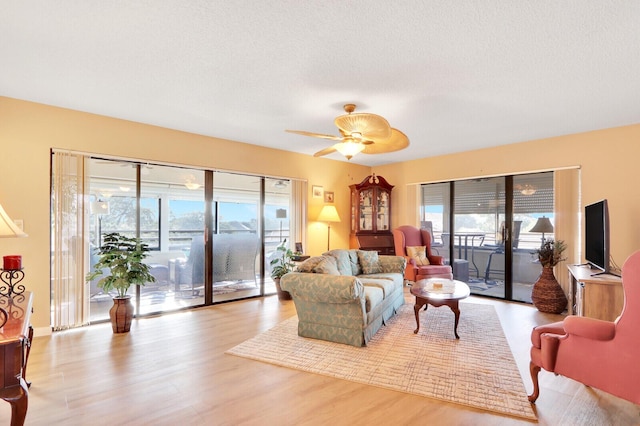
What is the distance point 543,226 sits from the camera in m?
4.75

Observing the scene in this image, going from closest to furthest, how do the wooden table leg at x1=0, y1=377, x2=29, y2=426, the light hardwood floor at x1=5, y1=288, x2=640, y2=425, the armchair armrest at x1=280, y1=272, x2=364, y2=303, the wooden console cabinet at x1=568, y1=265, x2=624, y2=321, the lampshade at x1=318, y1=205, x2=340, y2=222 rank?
the wooden table leg at x1=0, y1=377, x2=29, y2=426
the light hardwood floor at x1=5, y1=288, x2=640, y2=425
the wooden console cabinet at x1=568, y1=265, x2=624, y2=321
the armchair armrest at x1=280, y1=272, x2=364, y2=303
the lampshade at x1=318, y1=205, x2=340, y2=222

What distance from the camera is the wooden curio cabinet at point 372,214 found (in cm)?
628

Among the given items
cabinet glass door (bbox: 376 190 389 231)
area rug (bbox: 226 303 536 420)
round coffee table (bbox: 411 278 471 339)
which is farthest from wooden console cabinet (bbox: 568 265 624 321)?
cabinet glass door (bbox: 376 190 389 231)

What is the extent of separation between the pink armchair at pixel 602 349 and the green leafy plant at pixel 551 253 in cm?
267

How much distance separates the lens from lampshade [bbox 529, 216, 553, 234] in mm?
4695

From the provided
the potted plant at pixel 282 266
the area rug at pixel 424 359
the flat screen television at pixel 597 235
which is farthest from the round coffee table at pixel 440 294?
the potted plant at pixel 282 266

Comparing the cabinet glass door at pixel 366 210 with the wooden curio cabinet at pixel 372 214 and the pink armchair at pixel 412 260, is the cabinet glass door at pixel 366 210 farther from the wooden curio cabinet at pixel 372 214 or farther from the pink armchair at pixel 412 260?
the pink armchair at pixel 412 260

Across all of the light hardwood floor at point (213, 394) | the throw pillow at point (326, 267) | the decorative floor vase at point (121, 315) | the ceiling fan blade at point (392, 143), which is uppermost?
the ceiling fan blade at point (392, 143)

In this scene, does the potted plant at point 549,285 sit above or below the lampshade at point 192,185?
below

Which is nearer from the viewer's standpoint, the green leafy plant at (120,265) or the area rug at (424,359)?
the area rug at (424,359)

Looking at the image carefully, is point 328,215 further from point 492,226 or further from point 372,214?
point 492,226

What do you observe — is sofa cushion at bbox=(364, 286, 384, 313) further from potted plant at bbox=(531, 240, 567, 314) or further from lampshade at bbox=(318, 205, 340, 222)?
potted plant at bbox=(531, 240, 567, 314)

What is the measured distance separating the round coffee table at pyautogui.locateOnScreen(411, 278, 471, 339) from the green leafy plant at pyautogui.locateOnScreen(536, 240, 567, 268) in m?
1.58

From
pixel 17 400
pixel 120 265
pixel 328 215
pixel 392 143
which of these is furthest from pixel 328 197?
pixel 17 400
